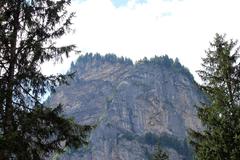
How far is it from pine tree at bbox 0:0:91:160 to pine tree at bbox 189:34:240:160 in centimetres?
794

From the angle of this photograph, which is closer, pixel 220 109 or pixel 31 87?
pixel 31 87

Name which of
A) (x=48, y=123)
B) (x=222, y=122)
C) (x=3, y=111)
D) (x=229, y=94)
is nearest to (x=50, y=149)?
(x=48, y=123)

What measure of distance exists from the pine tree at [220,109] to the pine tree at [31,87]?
7943 mm

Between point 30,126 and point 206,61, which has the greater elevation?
point 206,61

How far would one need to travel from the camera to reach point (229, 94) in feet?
68.7

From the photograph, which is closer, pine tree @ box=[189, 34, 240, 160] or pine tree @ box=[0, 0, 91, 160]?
pine tree @ box=[0, 0, 91, 160]

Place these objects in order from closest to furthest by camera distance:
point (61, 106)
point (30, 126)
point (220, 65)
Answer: point (30, 126)
point (61, 106)
point (220, 65)

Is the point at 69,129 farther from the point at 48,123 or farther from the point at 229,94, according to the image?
the point at 229,94

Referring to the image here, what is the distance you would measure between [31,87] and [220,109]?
9992 millimetres

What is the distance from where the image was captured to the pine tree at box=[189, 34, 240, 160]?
19.4 meters

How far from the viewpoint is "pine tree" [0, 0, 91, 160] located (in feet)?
40.8

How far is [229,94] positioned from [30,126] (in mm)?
11401

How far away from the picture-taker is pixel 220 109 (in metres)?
20.3

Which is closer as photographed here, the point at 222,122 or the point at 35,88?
the point at 35,88
